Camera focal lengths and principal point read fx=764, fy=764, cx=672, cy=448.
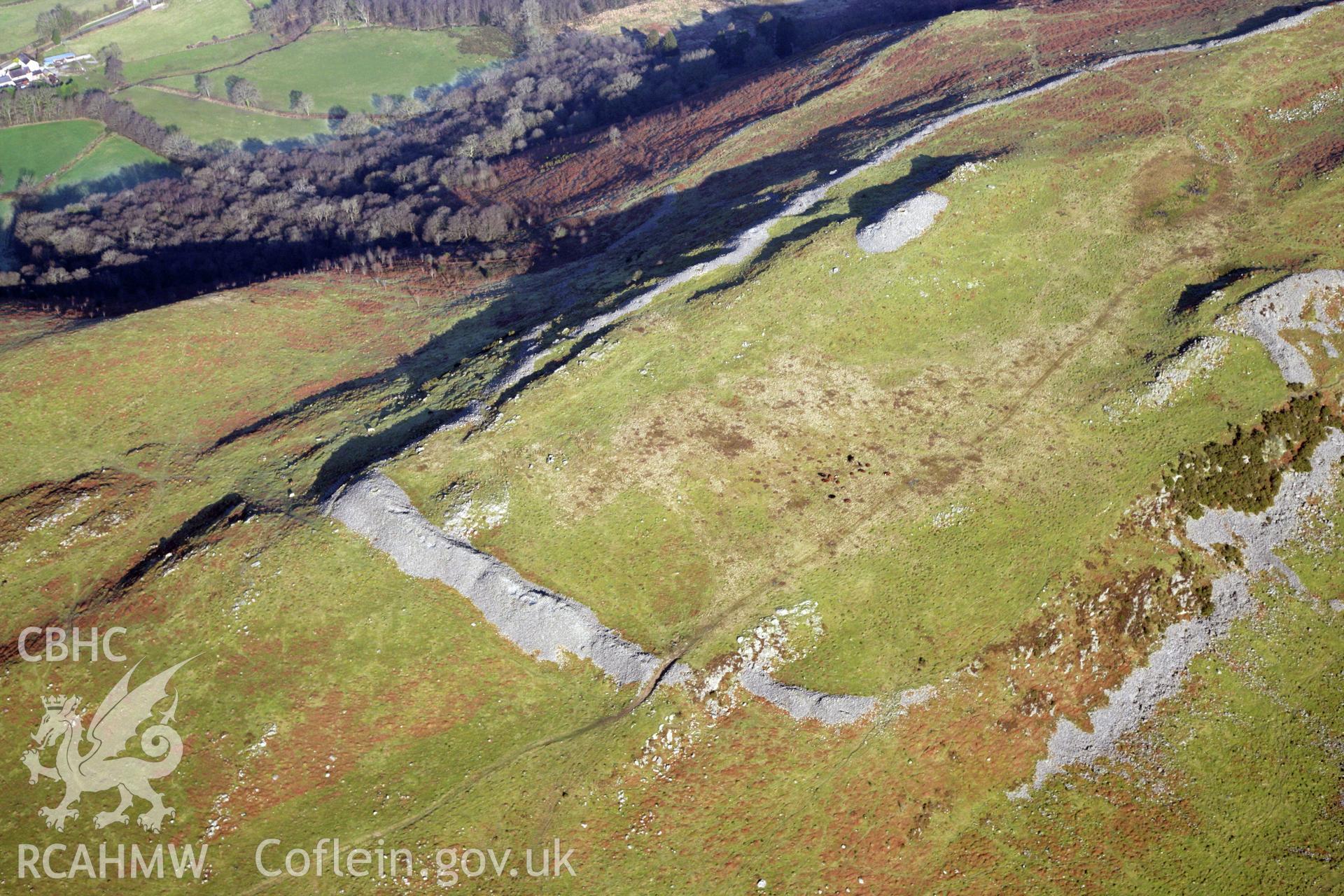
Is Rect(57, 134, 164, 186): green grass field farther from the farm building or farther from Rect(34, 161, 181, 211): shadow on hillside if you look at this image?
the farm building

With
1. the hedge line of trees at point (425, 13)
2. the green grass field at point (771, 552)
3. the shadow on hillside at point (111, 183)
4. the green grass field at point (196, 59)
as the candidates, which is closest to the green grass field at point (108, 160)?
the shadow on hillside at point (111, 183)

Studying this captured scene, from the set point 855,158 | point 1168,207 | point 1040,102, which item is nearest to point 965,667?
point 1168,207

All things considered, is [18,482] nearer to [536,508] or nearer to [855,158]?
[536,508]

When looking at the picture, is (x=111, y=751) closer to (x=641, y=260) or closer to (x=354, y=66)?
(x=641, y=260)

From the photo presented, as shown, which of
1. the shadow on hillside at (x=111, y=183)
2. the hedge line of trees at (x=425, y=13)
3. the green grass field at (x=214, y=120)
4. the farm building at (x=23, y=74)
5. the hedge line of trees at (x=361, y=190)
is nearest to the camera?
the hedge line of trees at (x=361, y=190)

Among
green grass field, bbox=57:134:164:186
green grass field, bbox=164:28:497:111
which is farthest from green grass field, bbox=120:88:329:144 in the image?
green grass field, bbox=57:134:164:186

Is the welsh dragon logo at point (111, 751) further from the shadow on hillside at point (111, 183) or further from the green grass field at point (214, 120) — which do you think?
the green grass field at point (214, 120)
